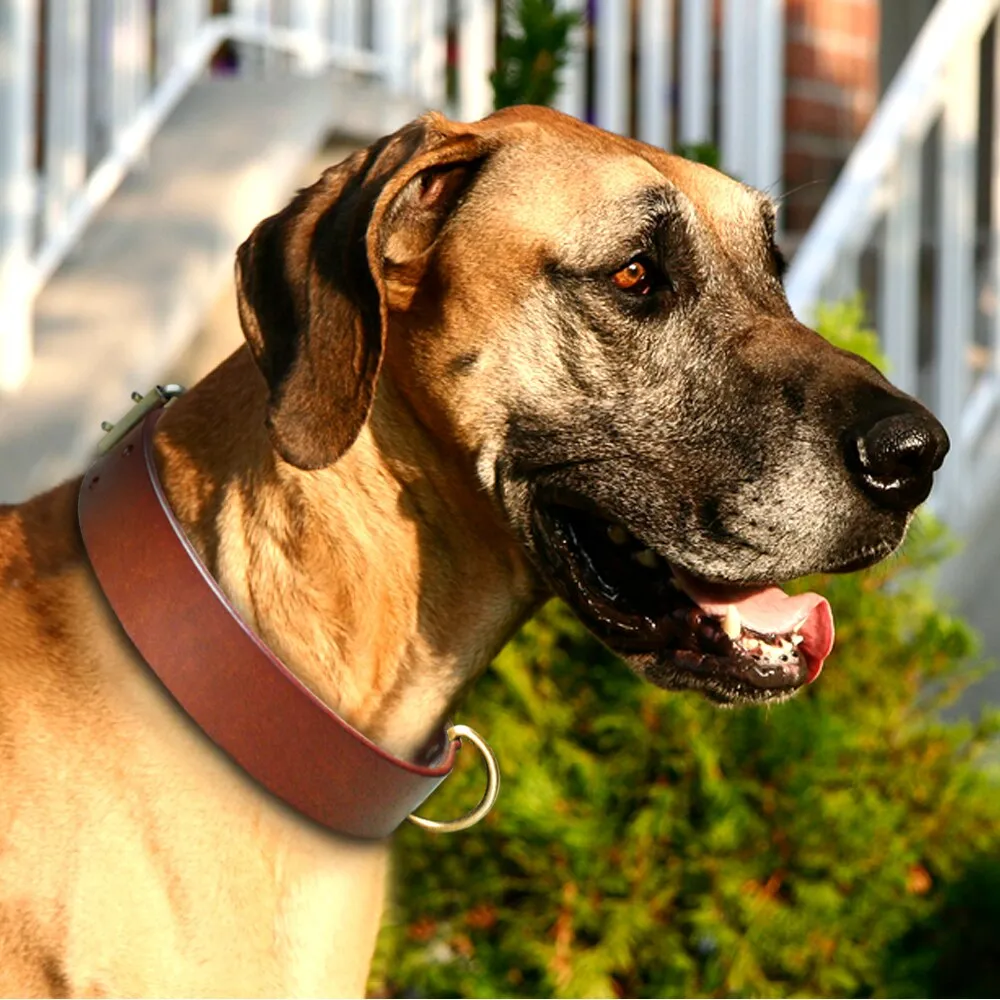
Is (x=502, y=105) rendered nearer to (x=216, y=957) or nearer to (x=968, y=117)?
(x=216, y=957)

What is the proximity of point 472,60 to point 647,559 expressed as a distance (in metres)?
3.47

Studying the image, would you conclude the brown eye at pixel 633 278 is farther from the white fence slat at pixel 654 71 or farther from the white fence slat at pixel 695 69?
the white fence slat at pixel 695 69

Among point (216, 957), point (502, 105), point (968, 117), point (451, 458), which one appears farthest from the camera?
point (968, 117)

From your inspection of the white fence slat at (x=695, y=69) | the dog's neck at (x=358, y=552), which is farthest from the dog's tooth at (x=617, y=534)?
the white fence slat at (x=695, y=69)

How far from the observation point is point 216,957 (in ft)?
7.77

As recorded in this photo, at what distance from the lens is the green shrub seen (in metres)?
3.72

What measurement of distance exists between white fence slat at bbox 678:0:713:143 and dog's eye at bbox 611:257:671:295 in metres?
3.58

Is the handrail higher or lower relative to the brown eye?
lower

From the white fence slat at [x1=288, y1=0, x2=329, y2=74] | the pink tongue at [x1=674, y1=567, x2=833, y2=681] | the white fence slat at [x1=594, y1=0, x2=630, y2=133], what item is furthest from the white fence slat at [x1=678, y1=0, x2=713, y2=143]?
the pink tongue at [x1=674, y1=567, x2=833, y2=681]

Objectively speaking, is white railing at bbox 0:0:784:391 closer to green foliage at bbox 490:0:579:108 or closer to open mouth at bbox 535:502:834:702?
green foliage at bbox 490:0:579:108

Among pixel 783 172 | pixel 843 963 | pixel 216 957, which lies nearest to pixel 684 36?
pixel 783 172

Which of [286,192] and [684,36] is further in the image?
[684,36]

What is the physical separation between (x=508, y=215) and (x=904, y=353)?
3477mm

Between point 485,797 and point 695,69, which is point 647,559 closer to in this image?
point 485,797
